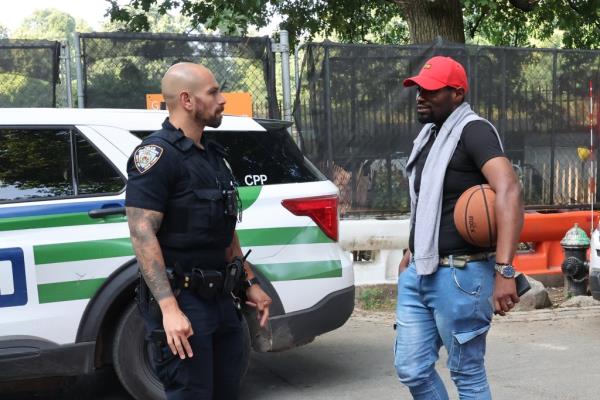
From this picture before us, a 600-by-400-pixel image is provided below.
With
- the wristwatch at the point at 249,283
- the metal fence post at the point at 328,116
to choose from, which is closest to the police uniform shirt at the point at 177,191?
the wristwatch at the point at 249,283

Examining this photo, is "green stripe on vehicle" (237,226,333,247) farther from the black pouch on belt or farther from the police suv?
the black pouch on belt

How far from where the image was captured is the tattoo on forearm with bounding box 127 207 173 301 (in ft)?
9.27

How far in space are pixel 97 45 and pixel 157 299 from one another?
525 cm

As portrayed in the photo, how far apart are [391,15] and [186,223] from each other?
16394mm

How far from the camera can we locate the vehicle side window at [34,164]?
4.38 meters

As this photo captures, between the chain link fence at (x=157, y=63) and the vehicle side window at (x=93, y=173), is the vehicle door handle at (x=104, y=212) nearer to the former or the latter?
the vehicle side window at (x=93, y=173)

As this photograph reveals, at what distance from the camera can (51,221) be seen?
4309mm

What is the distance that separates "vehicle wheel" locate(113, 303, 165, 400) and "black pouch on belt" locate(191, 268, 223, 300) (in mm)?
1600

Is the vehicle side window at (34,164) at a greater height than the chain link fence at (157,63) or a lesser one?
lesser

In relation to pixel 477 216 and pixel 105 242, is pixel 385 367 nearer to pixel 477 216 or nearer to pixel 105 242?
pixel 105 242

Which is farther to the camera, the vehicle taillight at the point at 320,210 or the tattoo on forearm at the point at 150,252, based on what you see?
the vehicle taillight at the point at 320,210

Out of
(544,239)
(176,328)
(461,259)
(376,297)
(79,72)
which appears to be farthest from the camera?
(544,239)

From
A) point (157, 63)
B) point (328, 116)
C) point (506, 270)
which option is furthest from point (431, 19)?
point (506, 270)

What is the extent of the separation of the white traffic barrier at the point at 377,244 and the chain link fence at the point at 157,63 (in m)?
1.36
